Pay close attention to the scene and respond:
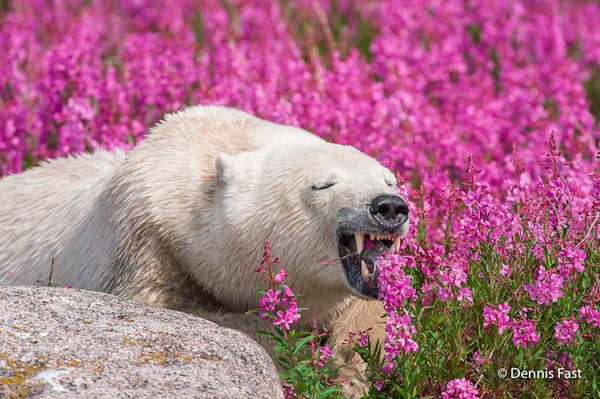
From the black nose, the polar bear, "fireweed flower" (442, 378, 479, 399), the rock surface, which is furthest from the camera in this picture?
the polar bear

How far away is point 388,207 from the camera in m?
3.69

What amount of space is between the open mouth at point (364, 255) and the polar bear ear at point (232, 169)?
615mm

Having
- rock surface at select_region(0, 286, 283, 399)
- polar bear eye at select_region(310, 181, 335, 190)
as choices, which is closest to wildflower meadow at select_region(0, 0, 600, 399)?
rock surface at select_region(0, 286, 283, 399)

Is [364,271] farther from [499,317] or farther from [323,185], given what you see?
[499,317]

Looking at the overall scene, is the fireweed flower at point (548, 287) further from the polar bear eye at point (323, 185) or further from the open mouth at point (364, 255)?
the polar bear eye at point (323, 185)

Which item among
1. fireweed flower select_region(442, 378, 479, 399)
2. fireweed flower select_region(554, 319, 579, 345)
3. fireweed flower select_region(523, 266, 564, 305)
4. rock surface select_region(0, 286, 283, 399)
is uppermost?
fireweed flower select_region(523, 266, 564, 305)

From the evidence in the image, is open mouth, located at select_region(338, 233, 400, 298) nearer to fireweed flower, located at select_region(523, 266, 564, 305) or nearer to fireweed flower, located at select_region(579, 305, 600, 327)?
fireweed flower, located at select_region(523, 266, 564, 305)

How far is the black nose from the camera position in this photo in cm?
368

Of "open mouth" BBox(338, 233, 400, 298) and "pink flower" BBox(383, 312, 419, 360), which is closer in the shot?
"pink flower" BBox(383, 312, 419, 360)

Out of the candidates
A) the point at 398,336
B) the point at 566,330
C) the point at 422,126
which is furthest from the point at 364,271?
the point at 422,126

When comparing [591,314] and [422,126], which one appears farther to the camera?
[422,126]

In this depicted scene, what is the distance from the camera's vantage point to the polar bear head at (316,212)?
3.78 metres

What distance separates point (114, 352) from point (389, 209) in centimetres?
127

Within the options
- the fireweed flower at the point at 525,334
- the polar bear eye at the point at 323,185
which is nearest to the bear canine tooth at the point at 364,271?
the polar bear eye at the point at 323,185
